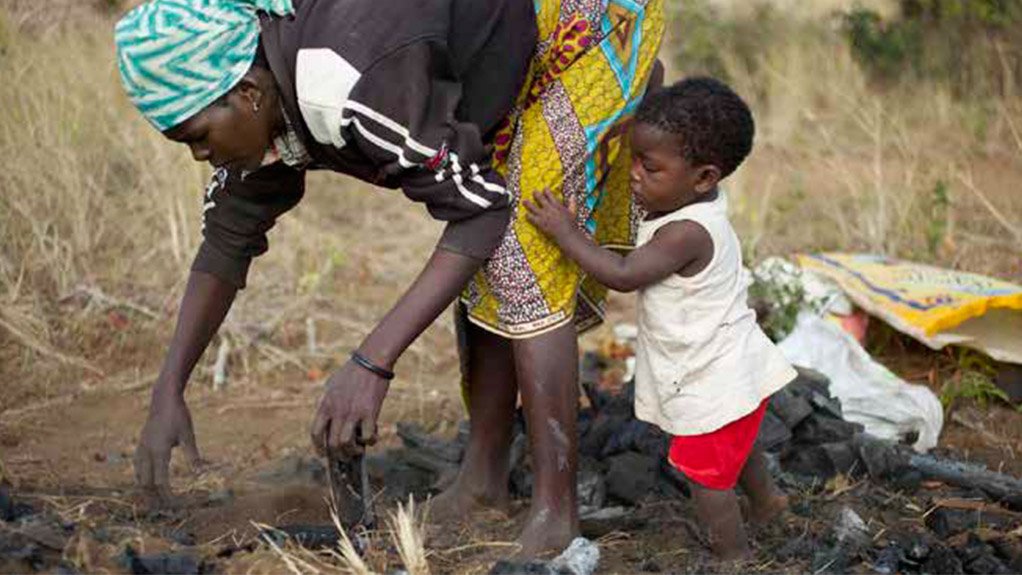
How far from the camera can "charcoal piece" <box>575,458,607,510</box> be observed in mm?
4012

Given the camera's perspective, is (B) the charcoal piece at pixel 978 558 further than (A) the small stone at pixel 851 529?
No

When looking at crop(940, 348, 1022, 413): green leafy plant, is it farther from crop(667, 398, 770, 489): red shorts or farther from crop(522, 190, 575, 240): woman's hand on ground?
crop(522, 190, 575, 240): woman's hand on ground

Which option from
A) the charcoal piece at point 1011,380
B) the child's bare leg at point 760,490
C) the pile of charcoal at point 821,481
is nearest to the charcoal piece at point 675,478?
the pile of charcoal at point 821,481

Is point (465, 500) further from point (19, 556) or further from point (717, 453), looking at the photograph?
point (19, 556)

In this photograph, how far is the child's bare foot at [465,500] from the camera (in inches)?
151

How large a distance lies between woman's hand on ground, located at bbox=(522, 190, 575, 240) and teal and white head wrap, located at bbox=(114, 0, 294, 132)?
0.74 metres

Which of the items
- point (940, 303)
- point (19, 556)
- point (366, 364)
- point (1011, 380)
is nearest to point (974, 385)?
point (1011, 380)

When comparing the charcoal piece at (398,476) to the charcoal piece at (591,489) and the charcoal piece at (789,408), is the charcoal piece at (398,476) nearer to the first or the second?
the charcoal piece at (591,489)

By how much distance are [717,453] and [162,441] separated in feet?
4.62

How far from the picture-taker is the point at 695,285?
3.26 m

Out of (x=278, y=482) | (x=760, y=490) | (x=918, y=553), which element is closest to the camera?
(x=918, y=553)

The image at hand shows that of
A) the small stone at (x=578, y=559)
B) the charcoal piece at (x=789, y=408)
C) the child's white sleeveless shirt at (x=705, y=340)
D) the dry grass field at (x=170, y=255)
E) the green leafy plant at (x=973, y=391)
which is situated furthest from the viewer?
the dry grass field at (x=170, y=255)

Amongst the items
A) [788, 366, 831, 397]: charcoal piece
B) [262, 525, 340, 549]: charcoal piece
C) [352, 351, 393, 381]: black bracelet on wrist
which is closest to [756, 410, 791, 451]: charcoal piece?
[788, 366, 831, 397]: charcoal piece

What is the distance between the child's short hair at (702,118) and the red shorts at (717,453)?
654 mm
